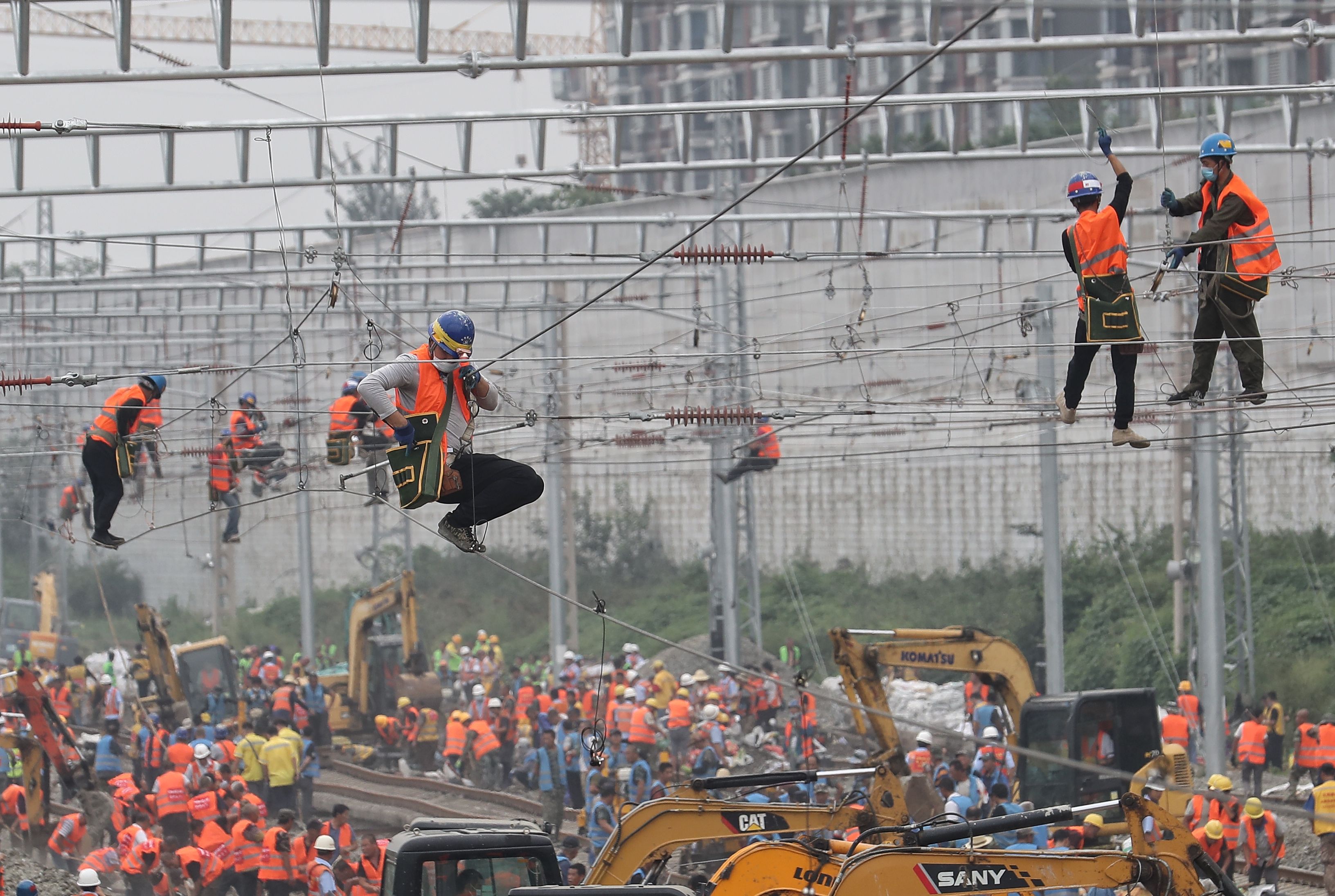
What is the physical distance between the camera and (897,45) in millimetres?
11359

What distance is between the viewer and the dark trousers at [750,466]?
22.5 meters

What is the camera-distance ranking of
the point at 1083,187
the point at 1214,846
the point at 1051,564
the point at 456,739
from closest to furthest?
the point at 1083,187
the point at 1214,846
the point at 1051,564
the point at 456,739

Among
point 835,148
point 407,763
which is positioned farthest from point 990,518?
point 835,148

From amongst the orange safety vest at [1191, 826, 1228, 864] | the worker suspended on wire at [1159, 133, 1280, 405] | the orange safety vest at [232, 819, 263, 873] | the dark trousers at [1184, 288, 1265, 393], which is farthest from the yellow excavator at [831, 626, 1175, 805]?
the worker suspended on wire at [1159, 133, 1280, 405]

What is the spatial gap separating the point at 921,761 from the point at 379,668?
11.0 metres

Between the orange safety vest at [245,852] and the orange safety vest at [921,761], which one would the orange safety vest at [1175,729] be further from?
the orange safety vest at [245,852]

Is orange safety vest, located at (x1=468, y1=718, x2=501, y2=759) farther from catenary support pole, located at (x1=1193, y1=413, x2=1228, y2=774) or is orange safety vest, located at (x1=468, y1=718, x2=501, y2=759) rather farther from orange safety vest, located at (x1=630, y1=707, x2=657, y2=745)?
catenary support pole, located at (x1=1193, y1=413, x2=1228, y2=774)

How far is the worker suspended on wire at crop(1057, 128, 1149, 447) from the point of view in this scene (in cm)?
938

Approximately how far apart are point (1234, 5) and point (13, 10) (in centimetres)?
770

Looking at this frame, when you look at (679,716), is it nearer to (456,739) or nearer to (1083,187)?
(456,739)

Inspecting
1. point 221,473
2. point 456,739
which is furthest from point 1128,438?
point 456,739

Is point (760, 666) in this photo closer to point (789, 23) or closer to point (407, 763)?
point (407, 763)

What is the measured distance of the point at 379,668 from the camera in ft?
85.8

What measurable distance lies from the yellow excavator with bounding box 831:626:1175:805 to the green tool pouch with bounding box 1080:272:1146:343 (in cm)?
714
